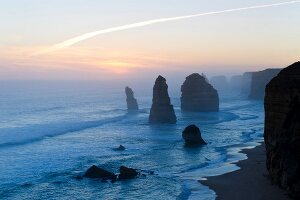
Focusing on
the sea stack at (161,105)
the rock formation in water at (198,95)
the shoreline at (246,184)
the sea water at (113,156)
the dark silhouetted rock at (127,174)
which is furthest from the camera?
the rock formation in water at (198,95)

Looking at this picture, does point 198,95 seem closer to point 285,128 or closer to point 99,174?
point 99,174

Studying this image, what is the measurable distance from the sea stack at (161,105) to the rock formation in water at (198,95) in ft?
122

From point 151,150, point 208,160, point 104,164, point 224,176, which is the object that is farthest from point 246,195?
point 151,150

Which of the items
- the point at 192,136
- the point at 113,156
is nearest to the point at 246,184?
the point at 113,156

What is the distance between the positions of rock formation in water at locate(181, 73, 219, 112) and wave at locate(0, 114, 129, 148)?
39567 millimetres

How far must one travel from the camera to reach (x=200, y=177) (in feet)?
177

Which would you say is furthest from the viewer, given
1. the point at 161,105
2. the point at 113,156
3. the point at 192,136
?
the point at 161,105

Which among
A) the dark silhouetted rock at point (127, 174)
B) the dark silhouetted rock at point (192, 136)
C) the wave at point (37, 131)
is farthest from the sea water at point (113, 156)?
the dark silhouetted rock at point (192, 136)

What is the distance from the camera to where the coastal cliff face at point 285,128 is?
39.7 metres

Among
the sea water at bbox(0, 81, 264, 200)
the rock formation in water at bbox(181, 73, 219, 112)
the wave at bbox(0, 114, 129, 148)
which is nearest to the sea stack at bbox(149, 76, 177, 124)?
the sea water at bbox(0, 81, 264, 200)

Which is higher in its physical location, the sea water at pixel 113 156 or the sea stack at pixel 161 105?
the sea stack at pixel 161 105

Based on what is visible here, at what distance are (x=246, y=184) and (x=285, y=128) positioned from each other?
10293 millimetres

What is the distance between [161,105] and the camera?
117188 mm

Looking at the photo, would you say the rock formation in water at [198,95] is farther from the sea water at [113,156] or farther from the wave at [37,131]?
the wave at [37,131]
